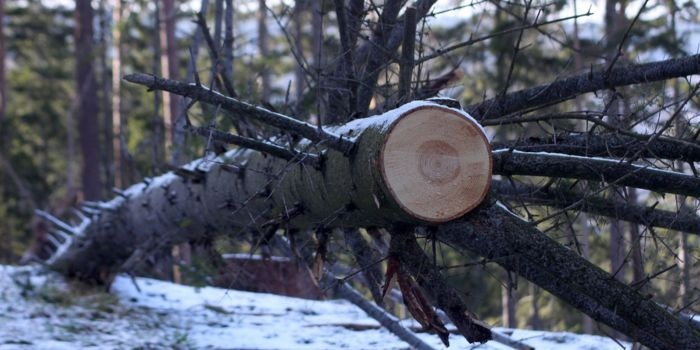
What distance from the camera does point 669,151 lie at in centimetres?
331

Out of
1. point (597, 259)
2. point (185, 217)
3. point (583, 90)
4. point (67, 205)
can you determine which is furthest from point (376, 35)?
point (597, 259)

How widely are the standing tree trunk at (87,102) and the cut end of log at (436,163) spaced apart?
1644 centimetres

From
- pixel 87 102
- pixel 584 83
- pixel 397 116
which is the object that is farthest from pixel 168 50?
pixel 397 116

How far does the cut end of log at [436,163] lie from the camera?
8.92ft

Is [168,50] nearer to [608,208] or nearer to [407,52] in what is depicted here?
[407,52]

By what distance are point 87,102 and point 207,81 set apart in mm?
10313

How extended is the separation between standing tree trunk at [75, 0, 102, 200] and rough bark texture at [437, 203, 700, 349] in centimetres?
1633

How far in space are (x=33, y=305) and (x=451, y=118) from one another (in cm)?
461

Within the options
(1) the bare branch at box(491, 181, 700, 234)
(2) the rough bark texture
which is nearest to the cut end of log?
(2) the rough bark texture

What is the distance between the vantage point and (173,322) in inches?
239

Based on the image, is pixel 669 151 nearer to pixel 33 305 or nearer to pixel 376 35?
pixel 376 35

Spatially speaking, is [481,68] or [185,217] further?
[481,68]

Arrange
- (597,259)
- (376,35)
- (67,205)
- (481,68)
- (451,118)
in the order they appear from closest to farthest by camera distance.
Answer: (451,118)
(376,35)
(67,205)
(597,259)
(481,68)

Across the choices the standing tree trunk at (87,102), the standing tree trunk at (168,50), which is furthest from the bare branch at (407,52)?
the standing tree trunk at (87,102)
